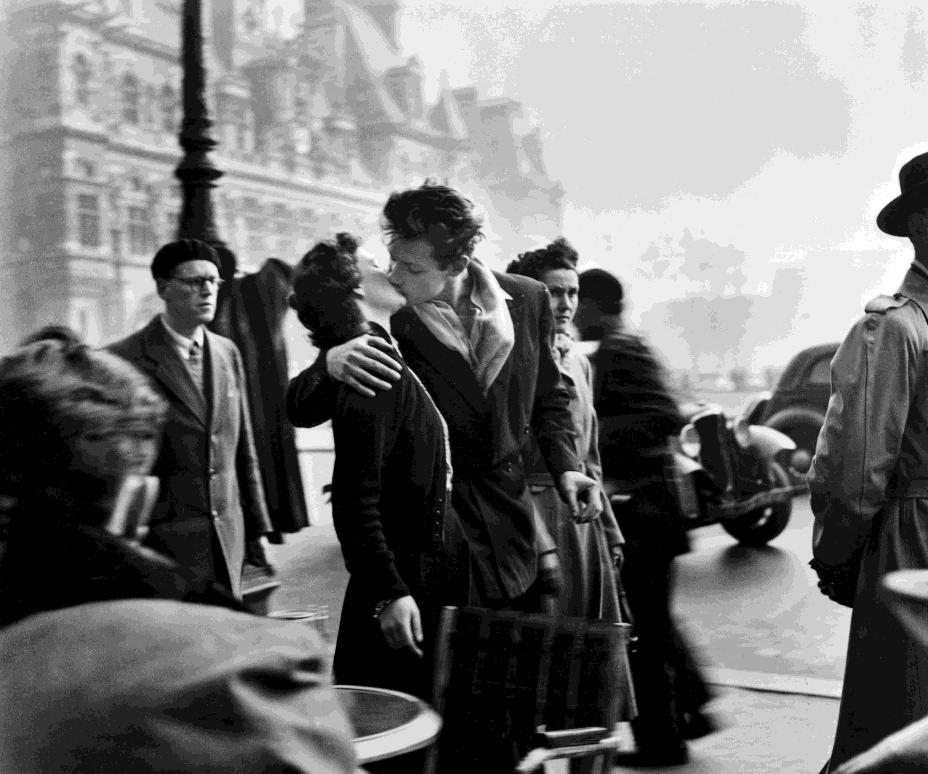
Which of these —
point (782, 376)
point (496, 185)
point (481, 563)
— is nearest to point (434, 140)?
point (496, 185)

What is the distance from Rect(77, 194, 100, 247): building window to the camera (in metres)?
5.38

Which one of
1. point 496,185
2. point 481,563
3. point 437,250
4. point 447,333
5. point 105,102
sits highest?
point 105,102

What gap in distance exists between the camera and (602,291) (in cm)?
544

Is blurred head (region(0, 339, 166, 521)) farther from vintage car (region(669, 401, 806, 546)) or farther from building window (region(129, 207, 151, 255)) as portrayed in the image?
vintage car (region(669, 401, 806, 546))

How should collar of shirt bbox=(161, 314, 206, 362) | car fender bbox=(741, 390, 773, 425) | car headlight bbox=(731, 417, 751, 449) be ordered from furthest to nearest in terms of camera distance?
car fender bbox=(741, 390, 773, 425), car headlight bbox=(731, 417, 751, 449), collar of shirt bbox=(161, 314, 206, 362)

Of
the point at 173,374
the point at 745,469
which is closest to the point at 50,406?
the point at 173,374

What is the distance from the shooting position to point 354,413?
361 centimetres

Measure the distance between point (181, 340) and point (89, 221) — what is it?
108 centimetres

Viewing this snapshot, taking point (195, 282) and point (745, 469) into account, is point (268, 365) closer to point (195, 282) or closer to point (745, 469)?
point (195, 282)

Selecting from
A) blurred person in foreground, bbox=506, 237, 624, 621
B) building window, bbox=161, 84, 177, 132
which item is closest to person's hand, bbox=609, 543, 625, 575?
blurred person in foreground, bbox=506, 237, 624, 621

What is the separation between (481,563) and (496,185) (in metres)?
1.83

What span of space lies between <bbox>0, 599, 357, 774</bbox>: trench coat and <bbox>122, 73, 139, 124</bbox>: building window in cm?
438

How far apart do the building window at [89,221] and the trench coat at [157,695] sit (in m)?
4.19

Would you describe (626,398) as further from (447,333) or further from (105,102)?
(105,102)
